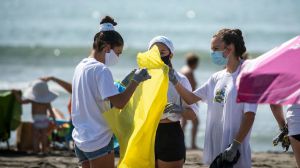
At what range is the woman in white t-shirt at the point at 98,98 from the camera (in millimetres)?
5930

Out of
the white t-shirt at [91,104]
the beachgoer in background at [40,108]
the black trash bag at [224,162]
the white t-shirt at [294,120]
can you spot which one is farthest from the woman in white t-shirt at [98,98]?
the beachgoer in background at [40,108]

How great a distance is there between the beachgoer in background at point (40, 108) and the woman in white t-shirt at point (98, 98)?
19.6 ft

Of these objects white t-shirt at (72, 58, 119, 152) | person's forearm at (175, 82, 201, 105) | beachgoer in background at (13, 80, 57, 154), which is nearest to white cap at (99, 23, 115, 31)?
white t-shirt at (72, 58, 119, 152)

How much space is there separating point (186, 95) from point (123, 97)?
743 millimetres

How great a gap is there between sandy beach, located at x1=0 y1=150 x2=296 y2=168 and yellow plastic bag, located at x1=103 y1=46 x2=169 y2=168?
148 inches

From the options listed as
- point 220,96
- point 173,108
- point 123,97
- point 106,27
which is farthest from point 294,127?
point 106,27

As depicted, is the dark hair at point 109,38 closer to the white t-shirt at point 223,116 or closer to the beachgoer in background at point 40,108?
the white t-shirt at point 223,116

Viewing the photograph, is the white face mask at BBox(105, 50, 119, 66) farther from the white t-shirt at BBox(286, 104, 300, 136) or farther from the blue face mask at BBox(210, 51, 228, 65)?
the white t-shirt at BBox(286, 104, 300, 136)

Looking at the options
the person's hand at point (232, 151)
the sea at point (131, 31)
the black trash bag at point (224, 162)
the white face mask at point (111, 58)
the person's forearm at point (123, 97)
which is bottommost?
the black trash bag at point (224, 162)

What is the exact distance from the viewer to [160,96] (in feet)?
20.6

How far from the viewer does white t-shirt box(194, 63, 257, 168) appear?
6.18m

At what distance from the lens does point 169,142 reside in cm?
659

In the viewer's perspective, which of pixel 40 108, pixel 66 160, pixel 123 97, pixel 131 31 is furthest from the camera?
pixel 131 31

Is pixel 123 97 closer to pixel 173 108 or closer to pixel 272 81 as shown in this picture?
pixel 173 108
